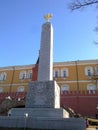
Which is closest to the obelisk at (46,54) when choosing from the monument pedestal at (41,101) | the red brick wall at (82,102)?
the monument pedestal at (41,101)

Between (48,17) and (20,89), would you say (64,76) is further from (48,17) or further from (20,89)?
(48,17)

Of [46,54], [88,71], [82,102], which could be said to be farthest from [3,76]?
[46,54]

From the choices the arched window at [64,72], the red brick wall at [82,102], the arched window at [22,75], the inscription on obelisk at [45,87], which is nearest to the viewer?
the inscription on obelisk at [45,87]

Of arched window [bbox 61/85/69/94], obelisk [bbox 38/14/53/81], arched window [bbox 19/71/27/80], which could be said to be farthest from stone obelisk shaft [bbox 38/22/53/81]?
arched window [bbox 19/71/27/80]

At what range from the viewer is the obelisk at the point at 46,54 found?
13.4m

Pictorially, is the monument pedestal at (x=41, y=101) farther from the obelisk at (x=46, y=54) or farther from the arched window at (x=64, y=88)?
the arched window at (x=64, y=88)

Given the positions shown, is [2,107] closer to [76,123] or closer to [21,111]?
[21,111]

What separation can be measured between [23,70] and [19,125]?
3364 cm

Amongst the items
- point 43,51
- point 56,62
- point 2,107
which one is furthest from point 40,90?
point 56,62

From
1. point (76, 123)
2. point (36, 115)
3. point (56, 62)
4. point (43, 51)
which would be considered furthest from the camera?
point (56, 62)

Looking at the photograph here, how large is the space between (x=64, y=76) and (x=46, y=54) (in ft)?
86.1

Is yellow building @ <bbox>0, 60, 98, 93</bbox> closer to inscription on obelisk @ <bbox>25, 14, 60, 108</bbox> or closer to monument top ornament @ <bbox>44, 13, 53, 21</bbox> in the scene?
monument top ornament @ <bbox>44, 13, 53, 21</bbox>

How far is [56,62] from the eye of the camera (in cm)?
4138

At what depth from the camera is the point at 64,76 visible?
3984 centimetres
